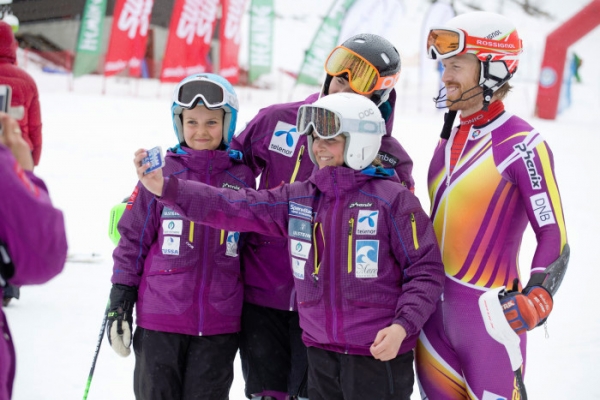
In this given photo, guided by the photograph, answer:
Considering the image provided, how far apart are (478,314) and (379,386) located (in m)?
0.51

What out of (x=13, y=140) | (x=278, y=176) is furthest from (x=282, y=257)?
(x=13, y=140)

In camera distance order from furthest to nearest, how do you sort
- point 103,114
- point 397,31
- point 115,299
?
point 397,31 < point 103,114 < point 115,299

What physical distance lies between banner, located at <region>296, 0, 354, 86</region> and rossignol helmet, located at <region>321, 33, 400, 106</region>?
16.7 metres

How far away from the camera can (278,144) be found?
361cm

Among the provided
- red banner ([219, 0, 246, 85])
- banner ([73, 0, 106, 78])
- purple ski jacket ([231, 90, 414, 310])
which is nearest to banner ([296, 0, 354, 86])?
red banner ([219, 0, 246, 85])

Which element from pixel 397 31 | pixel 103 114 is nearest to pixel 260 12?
pixel 103 114

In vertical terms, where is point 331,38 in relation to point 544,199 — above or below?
above

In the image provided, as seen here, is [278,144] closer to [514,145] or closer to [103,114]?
[514,145]

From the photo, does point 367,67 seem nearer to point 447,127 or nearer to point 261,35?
point 447,127

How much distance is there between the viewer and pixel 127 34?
65.2ft

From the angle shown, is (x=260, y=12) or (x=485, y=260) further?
(x=260, y=12)

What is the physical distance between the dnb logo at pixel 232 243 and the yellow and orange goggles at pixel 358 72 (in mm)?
871

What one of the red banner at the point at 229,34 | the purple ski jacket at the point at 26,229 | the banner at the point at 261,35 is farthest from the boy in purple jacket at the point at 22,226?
the banner at the point at 261,35

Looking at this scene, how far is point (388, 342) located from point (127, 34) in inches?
725
